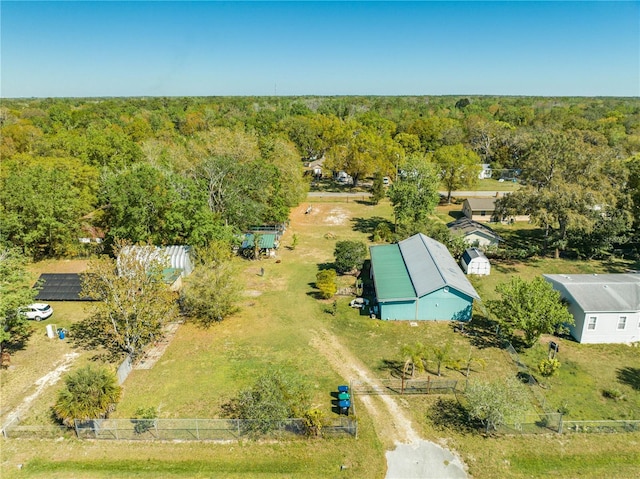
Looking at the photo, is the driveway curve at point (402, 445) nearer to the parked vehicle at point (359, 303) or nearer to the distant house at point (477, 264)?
the parked vehicle at point (359, 303)

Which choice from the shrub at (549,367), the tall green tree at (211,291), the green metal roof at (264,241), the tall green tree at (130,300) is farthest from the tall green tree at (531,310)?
the green metal roof at (264,241)

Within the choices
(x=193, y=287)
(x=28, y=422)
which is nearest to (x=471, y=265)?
(x=193, y=287)

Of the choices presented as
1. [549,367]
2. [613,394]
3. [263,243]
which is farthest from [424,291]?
[263,243]

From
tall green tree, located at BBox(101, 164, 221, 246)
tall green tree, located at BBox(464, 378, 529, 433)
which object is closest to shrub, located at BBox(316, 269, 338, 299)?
tall green tree, located at BBox(101, 164, 221, 246)

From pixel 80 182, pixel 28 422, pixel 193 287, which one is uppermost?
pixel 80 182

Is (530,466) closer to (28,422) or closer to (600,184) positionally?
(28,422)

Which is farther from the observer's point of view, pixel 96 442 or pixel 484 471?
pixel 96 442

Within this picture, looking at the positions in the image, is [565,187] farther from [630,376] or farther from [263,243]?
[263,243]

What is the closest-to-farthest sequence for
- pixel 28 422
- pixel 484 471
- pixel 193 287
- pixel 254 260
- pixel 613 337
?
pixel 484 471 < pixel 28 422 < pixel 613 337 < pixel 193 287 < pixel 254 260
